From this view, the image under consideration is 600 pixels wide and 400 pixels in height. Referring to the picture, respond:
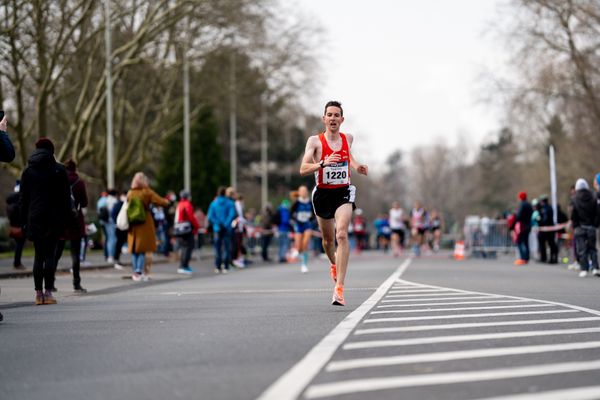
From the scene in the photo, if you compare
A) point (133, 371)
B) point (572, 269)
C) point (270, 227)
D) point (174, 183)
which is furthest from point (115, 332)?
point (174, 183)

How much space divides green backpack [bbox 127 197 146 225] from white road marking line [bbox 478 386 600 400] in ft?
46.2

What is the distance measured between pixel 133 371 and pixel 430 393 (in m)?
2.08

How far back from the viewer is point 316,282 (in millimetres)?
18953

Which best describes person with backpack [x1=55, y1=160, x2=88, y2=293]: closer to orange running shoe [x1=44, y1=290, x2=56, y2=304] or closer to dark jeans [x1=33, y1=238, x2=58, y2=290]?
orange running shoe [x1=44, y1=290, x2=56, y2=304]

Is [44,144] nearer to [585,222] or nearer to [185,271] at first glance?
[185,271]

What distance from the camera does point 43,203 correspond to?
44.5 ft

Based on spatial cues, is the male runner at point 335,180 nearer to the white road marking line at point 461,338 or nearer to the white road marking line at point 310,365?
the white road marking line at point 310,365

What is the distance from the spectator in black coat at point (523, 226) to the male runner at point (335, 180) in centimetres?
1913

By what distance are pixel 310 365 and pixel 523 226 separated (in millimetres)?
24511

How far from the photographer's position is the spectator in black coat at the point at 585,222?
21.6 meters

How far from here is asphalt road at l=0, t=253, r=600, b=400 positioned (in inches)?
257

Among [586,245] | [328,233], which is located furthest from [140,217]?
[586,245]

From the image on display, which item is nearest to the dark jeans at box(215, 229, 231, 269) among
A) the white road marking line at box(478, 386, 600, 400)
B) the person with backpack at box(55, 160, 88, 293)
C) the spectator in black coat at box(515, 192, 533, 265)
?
the spectator in black coat at box(515, 192, 533, 265)

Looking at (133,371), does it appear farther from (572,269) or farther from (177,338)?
(572,269)
